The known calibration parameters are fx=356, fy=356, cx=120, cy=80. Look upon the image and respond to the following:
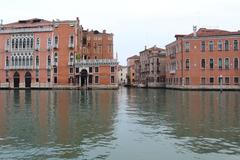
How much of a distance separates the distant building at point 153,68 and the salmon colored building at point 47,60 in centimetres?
2293

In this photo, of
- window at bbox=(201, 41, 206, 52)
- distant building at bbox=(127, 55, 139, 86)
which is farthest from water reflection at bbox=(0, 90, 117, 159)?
distant building at bbox=(127, 55, 139, 86)

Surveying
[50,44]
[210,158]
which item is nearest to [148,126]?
[210,158]

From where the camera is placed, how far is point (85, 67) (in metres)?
70.4

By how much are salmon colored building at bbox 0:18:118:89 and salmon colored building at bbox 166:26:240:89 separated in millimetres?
13933

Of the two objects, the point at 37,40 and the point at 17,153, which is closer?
the point at 17,153

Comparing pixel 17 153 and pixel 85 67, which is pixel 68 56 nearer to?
pixel 85 67

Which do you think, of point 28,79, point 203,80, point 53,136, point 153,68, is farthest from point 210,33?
point 53,136

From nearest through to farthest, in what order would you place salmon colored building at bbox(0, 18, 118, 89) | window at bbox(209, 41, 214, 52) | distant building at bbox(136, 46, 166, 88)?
1. window at bbox(209, 41, 214, 52)
2. salmon colored building at bbox(0, 18, 118, 89)
3. distant building at bbox(136, 46, 166, 88)

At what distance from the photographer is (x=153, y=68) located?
9388cm

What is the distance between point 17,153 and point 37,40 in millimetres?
64742

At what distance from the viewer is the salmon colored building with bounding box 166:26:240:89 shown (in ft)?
202

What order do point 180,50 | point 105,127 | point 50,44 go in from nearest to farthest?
point 105,127 → point 180,50 → point 50,44

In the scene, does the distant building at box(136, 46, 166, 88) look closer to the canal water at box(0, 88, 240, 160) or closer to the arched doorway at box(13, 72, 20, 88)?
the arched doorway at box(13, 72, 20, 88)

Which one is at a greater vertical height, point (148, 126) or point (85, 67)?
point (85, 67)
